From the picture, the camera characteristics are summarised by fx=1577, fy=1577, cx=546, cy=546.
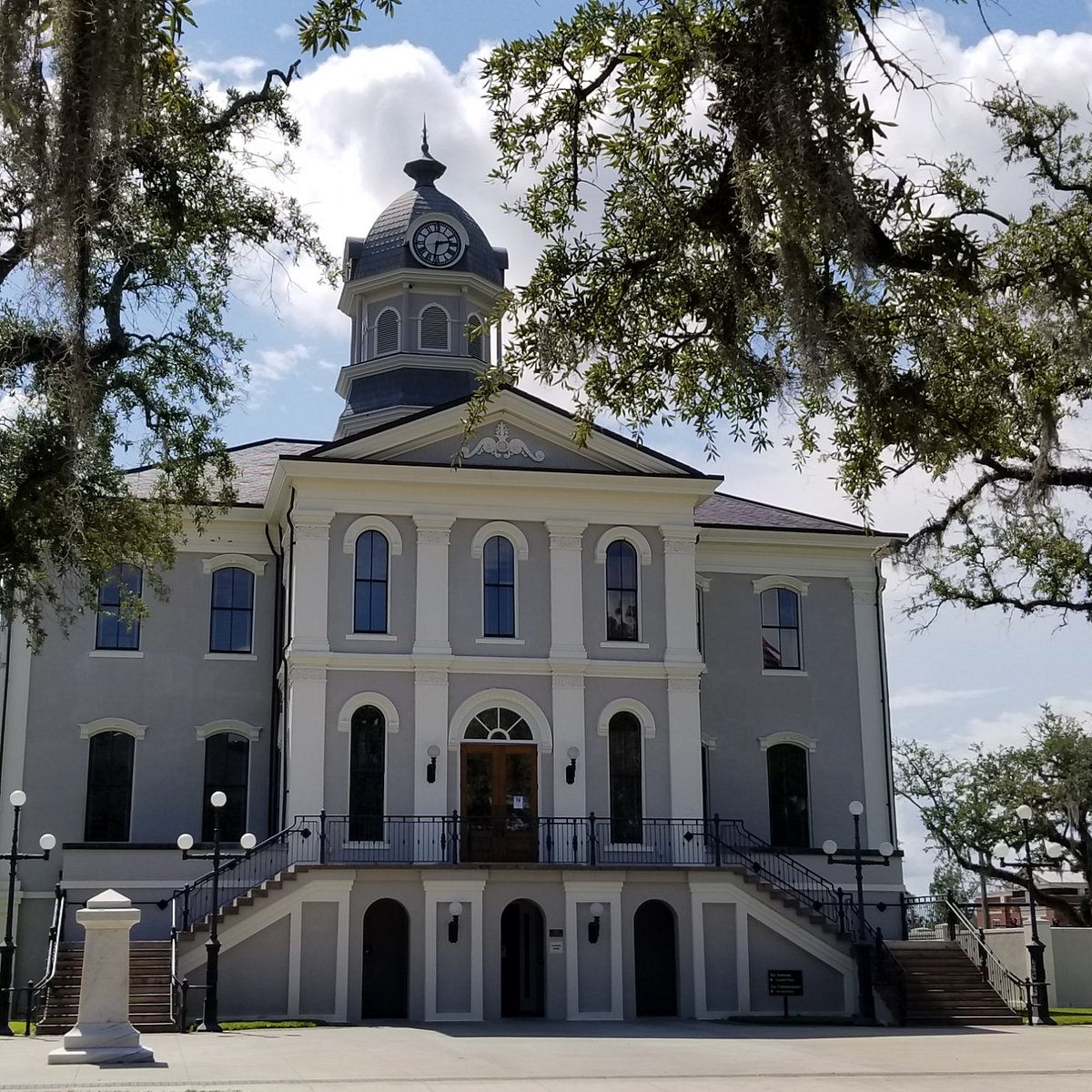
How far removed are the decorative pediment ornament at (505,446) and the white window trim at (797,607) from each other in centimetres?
609

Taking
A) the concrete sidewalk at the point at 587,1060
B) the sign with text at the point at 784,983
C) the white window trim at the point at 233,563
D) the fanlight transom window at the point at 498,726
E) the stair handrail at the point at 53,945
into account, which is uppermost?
the white window trim at the point at 233,563

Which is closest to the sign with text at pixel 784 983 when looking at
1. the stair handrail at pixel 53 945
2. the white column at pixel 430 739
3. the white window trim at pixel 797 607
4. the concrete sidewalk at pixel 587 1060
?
the concrete sidewalk at pixel 587 1060

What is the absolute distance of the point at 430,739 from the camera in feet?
91.1

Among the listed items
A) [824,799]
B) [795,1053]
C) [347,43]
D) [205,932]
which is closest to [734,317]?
[347,43]

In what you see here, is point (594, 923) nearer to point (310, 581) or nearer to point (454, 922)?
point (454, 922)

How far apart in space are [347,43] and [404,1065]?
12228 millimetres

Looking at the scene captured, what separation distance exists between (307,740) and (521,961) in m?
5.66

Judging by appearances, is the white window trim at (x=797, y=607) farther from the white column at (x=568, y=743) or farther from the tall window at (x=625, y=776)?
the white column at (x=568, y=743)

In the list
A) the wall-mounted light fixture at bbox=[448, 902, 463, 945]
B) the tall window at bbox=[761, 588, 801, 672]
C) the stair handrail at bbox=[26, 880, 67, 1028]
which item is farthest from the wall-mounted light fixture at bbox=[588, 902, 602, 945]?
the stair handrail at bbox=[26, 880, 67, 1028]

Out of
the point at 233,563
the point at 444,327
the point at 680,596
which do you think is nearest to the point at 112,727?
the point at 233,563

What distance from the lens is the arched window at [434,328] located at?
35.6 m

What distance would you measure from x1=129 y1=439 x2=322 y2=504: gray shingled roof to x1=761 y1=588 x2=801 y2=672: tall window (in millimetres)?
9930

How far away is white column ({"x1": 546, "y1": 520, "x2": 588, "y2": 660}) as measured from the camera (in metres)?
28.7

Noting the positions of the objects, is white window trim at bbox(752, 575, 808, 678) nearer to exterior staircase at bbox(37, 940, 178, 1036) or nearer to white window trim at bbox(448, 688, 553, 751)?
white window trim at bbox(448, 688, 553, 751)
